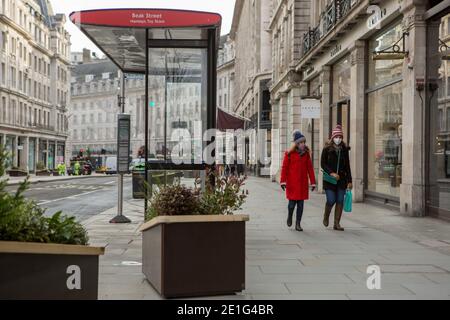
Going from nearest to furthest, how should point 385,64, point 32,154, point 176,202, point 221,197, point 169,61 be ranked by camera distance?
1. point 176,202
2. point 221,197
3. point 169,61
4. point 385,64
5. point 32,154

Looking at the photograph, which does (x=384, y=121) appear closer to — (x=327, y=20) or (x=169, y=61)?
(x=327, y=20)

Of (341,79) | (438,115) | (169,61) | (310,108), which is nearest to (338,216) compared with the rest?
(438,115)

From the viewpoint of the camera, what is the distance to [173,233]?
5.18m

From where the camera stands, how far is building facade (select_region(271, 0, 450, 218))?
42.6ft

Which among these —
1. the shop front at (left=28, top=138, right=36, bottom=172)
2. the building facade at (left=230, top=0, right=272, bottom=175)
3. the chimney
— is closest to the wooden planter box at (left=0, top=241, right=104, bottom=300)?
the building facade at (left=230, top=0, right=272, bottom=175)

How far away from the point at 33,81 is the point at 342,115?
63813 mm

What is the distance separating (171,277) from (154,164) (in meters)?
5.17

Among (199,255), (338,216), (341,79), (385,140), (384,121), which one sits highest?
(341,79)

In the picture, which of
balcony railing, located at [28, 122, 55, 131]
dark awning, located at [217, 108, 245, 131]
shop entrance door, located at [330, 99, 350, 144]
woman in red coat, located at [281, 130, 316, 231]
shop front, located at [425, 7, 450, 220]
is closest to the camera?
woman in red coat, located at [281, 130, 316, 231]

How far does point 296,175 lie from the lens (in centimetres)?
1073

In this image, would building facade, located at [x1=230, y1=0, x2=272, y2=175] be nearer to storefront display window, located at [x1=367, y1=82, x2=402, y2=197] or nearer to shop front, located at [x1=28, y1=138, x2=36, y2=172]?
storefront display window, located at [x1=367, y1=82, x2=402, y2=197]

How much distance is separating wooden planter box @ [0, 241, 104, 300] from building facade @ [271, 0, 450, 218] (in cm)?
978
